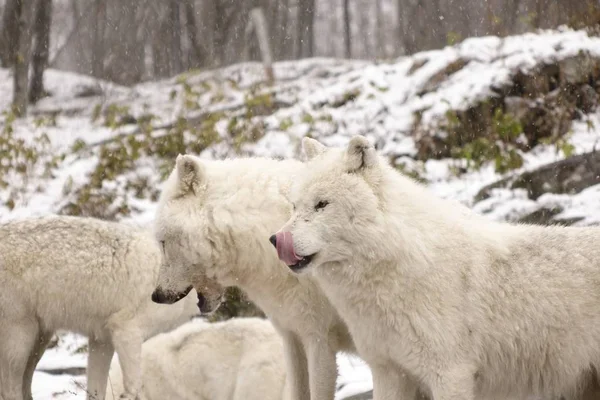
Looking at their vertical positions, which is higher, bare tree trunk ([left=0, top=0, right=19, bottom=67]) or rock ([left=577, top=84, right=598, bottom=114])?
bare tree trunk ([left=0, top=0, right=19, bottom=67])

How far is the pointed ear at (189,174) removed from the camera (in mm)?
5191

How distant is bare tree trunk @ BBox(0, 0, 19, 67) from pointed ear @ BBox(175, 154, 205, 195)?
15879 millimetres

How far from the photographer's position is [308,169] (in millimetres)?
4430

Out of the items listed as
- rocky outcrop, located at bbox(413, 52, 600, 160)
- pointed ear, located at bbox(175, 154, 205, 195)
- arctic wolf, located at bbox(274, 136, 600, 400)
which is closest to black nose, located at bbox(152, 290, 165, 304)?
pointed ear, located at bbox(175, 154, 205, 195)

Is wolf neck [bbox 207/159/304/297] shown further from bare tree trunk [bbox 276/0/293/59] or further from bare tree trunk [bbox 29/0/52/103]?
bare tree trunk [bbox 276/0/293/59]

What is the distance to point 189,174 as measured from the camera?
205 inches

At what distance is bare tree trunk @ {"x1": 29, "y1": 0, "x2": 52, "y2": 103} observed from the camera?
20172 millimetres

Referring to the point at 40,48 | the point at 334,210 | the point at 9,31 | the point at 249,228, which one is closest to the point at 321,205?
the point at 334,210

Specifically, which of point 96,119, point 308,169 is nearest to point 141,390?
point 308,169

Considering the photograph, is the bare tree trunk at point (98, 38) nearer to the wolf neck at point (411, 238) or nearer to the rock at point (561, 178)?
the rock at point (561, 178)

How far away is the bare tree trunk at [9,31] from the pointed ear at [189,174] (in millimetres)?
15879

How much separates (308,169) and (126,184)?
8.85m

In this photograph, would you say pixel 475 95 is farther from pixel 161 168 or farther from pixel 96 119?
pixel 96 119

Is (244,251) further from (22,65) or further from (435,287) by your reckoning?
(22,65)
